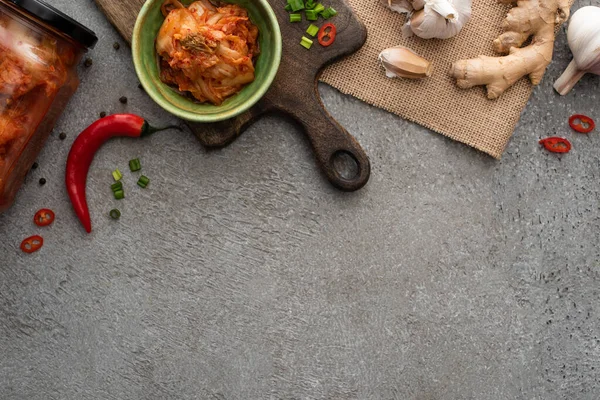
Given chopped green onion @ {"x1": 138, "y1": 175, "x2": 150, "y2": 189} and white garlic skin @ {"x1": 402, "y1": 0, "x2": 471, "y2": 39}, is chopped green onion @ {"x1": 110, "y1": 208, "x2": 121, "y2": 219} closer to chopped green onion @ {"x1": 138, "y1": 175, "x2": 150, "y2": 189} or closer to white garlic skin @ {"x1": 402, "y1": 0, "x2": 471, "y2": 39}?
chopped green onion @ {"x1": 138, "y1": 175, "x2": 150, "y2": 189}

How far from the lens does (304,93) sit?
85.6 inches

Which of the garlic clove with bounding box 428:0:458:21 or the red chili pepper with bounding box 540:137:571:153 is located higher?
the garlic clove with bounding box 428:0:458:21

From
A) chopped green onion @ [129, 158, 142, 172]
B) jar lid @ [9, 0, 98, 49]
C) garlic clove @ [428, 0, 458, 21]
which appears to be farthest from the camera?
chopped green onion @ [129, 158, 142, 172]

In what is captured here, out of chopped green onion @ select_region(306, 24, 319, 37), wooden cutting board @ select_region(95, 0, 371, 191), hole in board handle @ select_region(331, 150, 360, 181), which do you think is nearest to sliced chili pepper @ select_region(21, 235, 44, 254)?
wooden cutting board @ select_region(95, 0, 371, 191)

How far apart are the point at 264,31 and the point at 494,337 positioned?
1502 millimetres

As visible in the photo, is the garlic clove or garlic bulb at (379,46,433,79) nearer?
the garlic clove

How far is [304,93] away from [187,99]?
0.43m

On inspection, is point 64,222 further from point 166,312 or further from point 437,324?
point 437,324

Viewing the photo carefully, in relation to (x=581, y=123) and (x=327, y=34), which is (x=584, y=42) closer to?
(x=581, y=123)

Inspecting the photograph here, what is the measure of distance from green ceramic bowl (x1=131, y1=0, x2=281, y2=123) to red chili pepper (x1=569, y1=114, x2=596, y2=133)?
3.97 feet

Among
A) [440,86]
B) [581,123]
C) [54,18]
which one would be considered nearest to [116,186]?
[54,18]

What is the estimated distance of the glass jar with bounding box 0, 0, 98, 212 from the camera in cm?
→ 193

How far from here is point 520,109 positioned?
7.36 ft

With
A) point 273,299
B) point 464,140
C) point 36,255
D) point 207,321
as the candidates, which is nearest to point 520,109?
point 464,140
